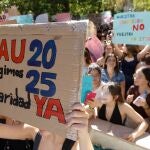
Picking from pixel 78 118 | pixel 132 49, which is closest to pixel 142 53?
pixel 132 49

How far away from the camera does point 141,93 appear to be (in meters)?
4.29

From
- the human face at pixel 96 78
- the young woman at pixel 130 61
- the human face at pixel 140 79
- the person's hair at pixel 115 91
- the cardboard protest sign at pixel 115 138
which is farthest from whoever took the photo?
the young woman at pixel 130 61

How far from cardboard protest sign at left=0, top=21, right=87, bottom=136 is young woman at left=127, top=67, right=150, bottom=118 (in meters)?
2.21

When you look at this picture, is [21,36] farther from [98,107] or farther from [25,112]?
[98,107]

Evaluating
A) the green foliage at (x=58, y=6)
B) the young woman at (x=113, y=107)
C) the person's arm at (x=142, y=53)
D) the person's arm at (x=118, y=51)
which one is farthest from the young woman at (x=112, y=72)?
the green foliage at (x=58, y=6)

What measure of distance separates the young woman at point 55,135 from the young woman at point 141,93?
203cm

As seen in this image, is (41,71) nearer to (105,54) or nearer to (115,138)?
(115,138)

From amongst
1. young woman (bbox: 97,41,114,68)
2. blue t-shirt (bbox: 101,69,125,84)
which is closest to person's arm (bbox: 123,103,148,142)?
blue t-shirt (bbox: 101,69,125,84)

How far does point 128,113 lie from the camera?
378cm

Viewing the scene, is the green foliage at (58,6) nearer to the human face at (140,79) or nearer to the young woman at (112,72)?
the young woman at (112,72)

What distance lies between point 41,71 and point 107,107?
2.26 meters

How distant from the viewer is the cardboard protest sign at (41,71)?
1590 millimetres

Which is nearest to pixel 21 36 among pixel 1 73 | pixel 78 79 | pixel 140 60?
pixel 1 73

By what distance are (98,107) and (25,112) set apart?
7.33 feet
